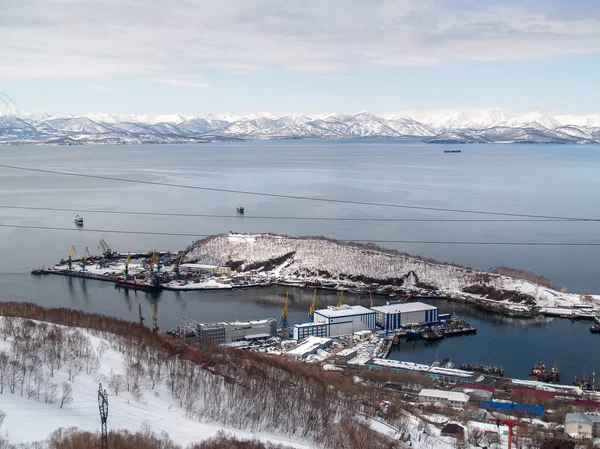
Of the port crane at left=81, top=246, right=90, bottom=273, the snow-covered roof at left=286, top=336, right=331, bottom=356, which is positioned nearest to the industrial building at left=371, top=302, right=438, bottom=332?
the snow-covered roof at left=286, top=336, right=331, bottom=356

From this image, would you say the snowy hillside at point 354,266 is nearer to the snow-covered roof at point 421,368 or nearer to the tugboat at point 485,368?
the tugboat at point 485,368

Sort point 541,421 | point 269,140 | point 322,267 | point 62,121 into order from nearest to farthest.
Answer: point 541,421 → point 322,267 → point 269,140 → point 62,121

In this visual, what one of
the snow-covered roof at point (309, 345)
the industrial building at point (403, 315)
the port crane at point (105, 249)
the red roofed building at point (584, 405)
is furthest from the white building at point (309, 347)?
the port crane at point (105, 249)

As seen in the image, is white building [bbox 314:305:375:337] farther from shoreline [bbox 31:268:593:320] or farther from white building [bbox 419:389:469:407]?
white building [bbox 419:389:469:407]

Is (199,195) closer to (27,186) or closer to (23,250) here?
(27,186)

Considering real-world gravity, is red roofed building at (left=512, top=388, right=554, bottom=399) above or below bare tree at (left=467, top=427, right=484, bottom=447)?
below

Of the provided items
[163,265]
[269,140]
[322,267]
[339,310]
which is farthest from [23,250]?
[269,140]

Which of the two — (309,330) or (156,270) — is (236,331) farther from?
(156,270)
